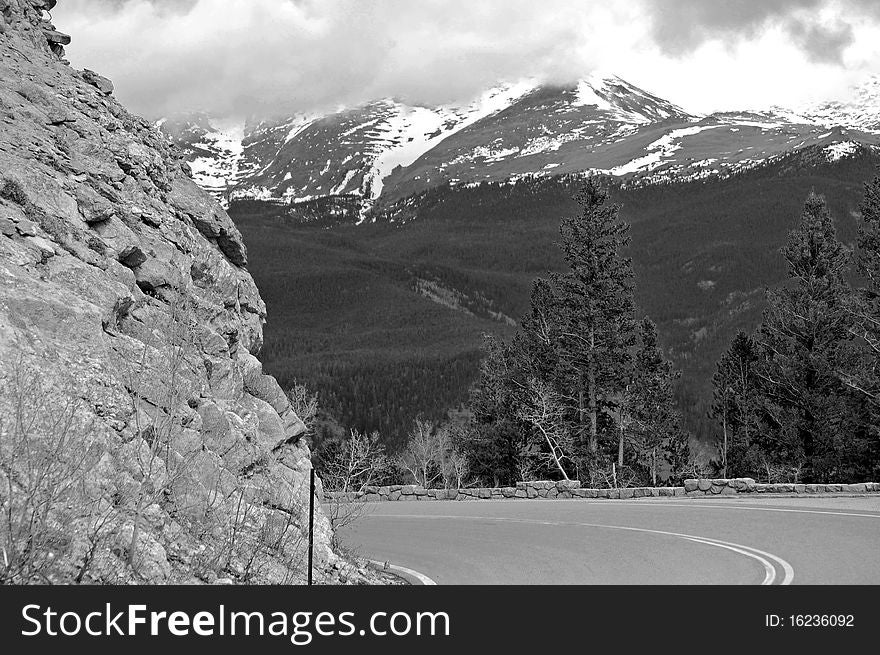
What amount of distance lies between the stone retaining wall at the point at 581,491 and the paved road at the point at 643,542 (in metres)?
1.71

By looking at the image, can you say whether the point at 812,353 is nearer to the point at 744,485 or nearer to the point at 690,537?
the point at 744,485

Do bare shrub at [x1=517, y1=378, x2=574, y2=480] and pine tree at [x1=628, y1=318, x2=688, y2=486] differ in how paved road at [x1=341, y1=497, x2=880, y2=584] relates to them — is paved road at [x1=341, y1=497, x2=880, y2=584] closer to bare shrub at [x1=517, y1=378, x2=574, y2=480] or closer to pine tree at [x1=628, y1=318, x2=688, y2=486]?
bare shrub at [x1=517, y1=378, x2=574, y2=480]

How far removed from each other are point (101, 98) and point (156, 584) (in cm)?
857

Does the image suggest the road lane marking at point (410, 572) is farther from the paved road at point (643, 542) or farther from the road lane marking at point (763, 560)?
the road lane marking at point (763, 560)

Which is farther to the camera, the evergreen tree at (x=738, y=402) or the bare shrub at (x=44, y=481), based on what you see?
the evergreen tree at (x=738, y=402)

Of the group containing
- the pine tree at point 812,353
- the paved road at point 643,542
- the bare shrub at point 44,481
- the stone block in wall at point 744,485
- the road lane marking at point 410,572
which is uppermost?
the pine tree at point 812,353

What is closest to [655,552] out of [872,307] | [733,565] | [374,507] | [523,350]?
[733,565]

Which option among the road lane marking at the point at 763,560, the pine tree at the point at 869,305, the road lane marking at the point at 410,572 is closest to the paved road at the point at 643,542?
the road lane marking at the point at 763,560

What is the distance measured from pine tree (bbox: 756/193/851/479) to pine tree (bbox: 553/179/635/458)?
6.19 metres

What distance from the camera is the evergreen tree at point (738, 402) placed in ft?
151

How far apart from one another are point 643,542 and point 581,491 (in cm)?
1120

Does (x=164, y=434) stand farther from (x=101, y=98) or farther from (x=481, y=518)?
(x=481, y=518)

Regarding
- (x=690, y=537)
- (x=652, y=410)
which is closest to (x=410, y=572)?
(x=690, y=537)

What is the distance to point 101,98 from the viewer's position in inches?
543
